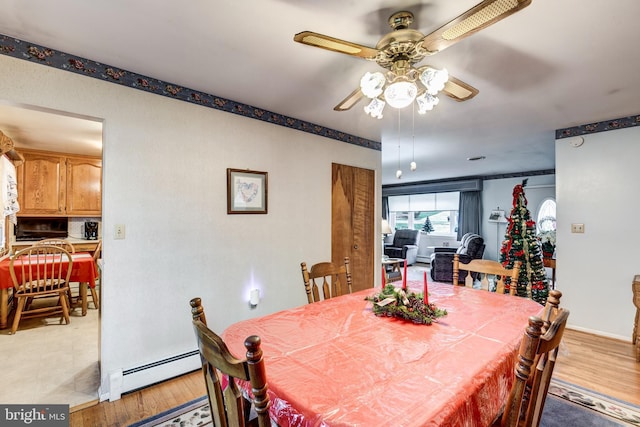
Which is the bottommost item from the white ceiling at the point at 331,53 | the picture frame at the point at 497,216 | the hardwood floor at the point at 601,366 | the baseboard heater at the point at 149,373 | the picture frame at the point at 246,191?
the hardwood floor at the point at 601,366

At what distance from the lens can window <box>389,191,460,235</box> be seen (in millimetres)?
8162

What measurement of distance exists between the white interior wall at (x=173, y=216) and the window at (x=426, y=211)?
6.26 m

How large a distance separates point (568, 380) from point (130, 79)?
4120 millimetres

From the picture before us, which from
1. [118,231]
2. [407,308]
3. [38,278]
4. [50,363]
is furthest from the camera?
[38,278]

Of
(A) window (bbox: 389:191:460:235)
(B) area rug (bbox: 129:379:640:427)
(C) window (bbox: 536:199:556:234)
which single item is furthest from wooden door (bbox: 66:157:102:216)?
(C) window (bbox: 536:199:556:234)

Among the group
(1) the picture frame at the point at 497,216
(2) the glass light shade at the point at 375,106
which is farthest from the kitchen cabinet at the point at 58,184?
(1) the picture frame at the point at 497,216

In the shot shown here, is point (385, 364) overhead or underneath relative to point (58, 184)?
underneath

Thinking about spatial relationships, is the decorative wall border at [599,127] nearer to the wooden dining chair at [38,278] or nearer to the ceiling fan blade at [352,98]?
the ceiling fan blade at [352,98]

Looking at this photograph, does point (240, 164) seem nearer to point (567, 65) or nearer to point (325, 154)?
point (325, 154)

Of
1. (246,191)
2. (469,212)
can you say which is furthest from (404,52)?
(469,212)

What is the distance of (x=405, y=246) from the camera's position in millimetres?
8016

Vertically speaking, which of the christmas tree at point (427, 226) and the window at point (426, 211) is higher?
the window at point (426, 211)

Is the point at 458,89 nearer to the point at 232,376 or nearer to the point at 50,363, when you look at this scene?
the point at 232,376

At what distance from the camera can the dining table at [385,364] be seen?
2.82 ft
